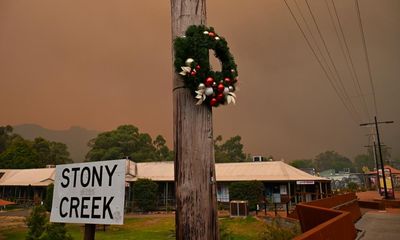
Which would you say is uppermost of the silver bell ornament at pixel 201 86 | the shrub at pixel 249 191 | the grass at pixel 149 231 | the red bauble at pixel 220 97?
the silver bell ornament at pixel 201 86

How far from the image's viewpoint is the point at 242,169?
117 feet

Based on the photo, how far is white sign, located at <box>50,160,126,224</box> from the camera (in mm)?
2521

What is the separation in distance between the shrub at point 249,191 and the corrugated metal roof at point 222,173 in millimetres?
2061

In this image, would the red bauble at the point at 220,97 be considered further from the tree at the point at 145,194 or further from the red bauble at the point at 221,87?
the tree at the point at 145,194

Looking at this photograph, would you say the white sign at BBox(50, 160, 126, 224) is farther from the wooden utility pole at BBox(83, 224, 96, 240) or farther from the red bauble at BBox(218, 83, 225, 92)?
the red bauble at BBox(218, 83, 225, 92)

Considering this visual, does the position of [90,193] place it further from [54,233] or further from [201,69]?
[54,233]

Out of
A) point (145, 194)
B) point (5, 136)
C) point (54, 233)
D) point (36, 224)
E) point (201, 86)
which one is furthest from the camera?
point (5, 136)

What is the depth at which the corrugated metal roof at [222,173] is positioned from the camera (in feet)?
105

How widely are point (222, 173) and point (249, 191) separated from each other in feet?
20.3

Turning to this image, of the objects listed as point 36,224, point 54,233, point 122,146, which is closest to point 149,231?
point 36,224

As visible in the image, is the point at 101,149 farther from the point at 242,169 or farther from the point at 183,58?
the point at 183,58

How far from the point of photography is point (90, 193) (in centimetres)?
271

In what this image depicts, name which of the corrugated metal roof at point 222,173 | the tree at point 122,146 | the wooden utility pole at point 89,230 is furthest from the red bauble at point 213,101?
the tree at point 122,146

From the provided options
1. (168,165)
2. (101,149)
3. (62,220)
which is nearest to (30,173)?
(168,165)
